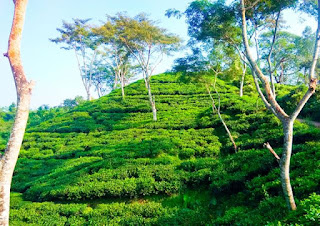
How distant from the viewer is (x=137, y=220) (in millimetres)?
7758

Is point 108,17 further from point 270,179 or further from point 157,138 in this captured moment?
point 270,179

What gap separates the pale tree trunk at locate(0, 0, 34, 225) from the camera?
4324 mm

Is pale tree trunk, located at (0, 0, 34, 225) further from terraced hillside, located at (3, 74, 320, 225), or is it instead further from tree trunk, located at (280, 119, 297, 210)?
tree trunk, located at (280, 119, 297, 210)

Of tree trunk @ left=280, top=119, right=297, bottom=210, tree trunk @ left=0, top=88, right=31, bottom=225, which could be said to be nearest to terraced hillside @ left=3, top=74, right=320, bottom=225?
tree trunk @ left=280, top=119, right=297, bottom=210

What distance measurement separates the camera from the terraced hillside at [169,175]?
7.43 m

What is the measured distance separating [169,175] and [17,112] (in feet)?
23.7

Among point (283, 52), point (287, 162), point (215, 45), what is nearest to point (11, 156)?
point (287, 162)

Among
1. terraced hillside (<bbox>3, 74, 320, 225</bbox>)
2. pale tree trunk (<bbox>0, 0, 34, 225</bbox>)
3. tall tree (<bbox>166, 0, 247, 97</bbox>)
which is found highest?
tall tree (<bbox>166, 0, 247, 97</bbox>)

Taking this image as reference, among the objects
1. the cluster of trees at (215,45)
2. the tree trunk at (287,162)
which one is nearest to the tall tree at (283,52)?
the cluster of trees at (215,45)

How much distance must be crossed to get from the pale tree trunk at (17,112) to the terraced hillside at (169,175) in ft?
14.6

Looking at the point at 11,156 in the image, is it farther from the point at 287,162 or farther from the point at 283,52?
the point at 283,52

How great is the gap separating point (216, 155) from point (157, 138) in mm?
4712

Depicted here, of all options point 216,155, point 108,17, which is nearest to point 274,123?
point 216,155

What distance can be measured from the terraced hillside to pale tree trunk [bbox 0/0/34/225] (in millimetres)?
4457
